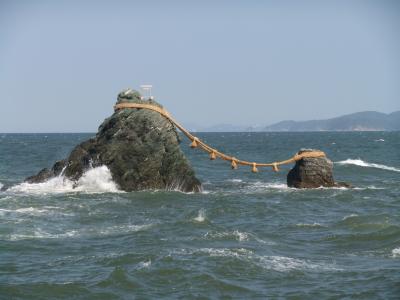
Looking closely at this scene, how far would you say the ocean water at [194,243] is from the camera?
12.4 metres

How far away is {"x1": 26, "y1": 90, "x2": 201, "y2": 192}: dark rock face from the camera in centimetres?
2533

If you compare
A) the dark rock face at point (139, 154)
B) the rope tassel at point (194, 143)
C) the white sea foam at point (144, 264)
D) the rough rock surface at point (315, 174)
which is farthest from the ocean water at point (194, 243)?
the rope tassel at point (194, 143)

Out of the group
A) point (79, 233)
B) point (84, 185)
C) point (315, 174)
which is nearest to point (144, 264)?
point (79, 233)

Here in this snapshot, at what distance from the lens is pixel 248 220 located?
1986 centimetres

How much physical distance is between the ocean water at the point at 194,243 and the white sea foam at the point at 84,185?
0.04 m

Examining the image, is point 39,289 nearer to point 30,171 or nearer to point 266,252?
point 266,252

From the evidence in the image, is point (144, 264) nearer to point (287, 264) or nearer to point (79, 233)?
point (287, 264)

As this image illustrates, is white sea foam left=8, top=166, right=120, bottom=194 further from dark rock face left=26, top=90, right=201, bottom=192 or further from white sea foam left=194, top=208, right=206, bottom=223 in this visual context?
white sea foam left=194, top=208, right=206, bottom=223

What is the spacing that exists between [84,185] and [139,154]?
2559 millimetres

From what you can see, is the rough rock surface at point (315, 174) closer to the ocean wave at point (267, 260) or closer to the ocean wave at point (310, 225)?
the ocean wave at point (310, 225)

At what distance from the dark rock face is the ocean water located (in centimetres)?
55

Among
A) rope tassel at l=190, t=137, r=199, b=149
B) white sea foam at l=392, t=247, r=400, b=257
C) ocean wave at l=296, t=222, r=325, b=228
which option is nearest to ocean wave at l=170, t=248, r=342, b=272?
white sea foam at l=392, t=247, r=400, b=257

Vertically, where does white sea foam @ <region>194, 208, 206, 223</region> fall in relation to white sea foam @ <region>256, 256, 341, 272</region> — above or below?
above

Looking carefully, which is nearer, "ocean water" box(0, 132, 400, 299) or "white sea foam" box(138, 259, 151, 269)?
"ocean water" box(0, 132, 400, 299)
